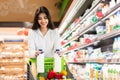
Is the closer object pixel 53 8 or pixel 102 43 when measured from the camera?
pixel 102 43

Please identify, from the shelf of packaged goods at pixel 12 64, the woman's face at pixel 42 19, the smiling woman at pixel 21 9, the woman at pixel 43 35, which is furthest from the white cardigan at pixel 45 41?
the shelf of packaged goods at pixel 12 64

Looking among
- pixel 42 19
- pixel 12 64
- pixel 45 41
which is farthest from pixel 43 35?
pixel 12 64

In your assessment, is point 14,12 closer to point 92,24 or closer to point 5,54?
point 5,54

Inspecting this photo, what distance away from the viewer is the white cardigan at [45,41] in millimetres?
3516

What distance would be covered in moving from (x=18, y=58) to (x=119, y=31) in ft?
31.9

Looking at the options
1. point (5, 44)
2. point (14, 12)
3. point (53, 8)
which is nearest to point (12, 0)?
point (14, 12)

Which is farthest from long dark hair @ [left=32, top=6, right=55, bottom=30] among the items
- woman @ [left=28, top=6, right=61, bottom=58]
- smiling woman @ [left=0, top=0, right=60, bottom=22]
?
smiling woman @ [left=0, top=0, right=60, bottom=22]

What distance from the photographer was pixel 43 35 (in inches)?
142

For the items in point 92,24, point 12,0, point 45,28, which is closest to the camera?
point 45,28

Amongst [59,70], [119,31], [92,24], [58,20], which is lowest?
[59,70]

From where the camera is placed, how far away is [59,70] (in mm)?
3182

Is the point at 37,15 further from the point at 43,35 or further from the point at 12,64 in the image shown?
the point at 12,64

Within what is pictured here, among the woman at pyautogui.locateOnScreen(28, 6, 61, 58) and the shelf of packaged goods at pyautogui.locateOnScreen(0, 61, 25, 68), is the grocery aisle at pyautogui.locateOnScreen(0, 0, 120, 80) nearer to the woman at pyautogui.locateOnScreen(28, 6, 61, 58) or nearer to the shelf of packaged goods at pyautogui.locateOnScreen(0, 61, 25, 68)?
the woman at pyautogui.locateOnScreen(28, 6, 61, 58)

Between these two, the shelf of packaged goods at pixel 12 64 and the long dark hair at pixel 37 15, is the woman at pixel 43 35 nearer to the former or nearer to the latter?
the long dark hair at pixel 37 15
